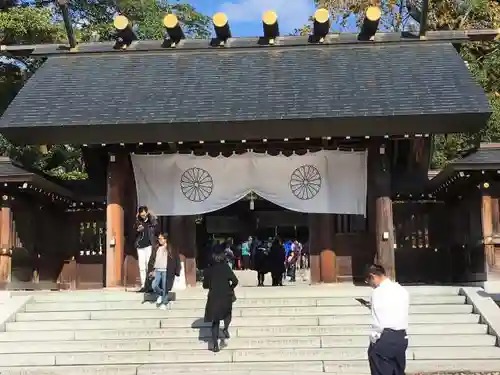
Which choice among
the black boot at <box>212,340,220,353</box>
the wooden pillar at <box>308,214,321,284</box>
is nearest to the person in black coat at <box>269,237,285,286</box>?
the wooden pillar at <box>308,214,321,284</box>

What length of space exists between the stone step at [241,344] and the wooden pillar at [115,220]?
2.89 meters

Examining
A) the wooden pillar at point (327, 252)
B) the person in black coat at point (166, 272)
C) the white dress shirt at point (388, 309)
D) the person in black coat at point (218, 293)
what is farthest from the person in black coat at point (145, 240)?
the white dress shirt at point (388, 309)

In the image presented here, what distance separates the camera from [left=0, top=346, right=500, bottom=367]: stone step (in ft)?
30.1

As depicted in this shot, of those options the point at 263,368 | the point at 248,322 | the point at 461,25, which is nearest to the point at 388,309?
the point at 263,368

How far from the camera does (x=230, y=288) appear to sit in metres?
9.30

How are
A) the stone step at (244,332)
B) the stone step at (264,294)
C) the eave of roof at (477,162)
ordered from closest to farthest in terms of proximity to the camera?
the stone step at (244,332) → the stone step at (264,294) → the eave of roof at (477,162)

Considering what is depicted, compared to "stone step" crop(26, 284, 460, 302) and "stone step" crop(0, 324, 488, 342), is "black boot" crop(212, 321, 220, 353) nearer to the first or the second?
"stone step" crop(0, 324, 488, 342)

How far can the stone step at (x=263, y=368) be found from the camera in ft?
28.7

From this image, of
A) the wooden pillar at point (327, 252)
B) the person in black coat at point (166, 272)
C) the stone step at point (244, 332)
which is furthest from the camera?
the wooden pillar at point (327, 252)

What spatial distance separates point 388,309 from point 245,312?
Answer: 5.18 meters

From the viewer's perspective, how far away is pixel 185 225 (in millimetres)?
13836

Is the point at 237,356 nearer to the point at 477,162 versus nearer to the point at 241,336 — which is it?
the point at 241,336

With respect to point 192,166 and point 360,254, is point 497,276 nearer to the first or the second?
point 360,254

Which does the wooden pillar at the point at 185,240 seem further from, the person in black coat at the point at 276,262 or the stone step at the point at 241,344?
the stone step at the point at 241,344
